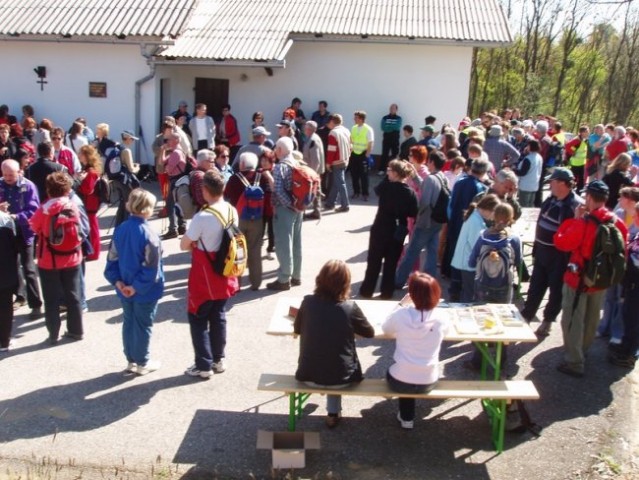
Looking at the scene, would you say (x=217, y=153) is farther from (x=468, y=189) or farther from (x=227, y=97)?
(x=227, y=97)

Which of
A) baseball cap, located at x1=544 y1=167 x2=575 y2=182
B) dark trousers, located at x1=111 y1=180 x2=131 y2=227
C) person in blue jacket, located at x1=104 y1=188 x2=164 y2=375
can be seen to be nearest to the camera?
person in blue jacket, located at x1=104 y1=188 x2=164 y2=375

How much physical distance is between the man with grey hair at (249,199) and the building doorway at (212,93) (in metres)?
10.2

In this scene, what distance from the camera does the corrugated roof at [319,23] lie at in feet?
55.0

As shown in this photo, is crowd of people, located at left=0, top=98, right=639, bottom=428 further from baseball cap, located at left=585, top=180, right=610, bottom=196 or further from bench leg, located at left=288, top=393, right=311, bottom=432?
bench leg, located at left=288, top=393, right=311, bottom=432

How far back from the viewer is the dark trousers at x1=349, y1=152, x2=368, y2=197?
14.1 metres

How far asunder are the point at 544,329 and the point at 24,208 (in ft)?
18.0

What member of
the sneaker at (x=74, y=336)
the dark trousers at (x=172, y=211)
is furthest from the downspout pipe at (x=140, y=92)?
the sneaker at (x=74, y=336)

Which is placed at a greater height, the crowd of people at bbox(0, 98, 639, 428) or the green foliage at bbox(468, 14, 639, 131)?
the green foliage at bbox(468, 14, 639, 131)

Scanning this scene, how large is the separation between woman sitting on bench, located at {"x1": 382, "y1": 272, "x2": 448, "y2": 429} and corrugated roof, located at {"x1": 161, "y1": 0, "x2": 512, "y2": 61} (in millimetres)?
11941

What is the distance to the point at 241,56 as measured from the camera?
645 inches

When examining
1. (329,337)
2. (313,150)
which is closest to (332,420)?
(329,337)

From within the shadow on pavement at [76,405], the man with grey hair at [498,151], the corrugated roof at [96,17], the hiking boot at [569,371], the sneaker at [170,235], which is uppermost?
the corrugated roof at [96,17]

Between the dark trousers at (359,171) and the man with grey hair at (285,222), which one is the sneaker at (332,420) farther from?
the dark trousers at (359,171)

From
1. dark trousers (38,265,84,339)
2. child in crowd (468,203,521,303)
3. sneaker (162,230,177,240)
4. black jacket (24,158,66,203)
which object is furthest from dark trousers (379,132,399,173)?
dark trousers (38,265,84,339)
